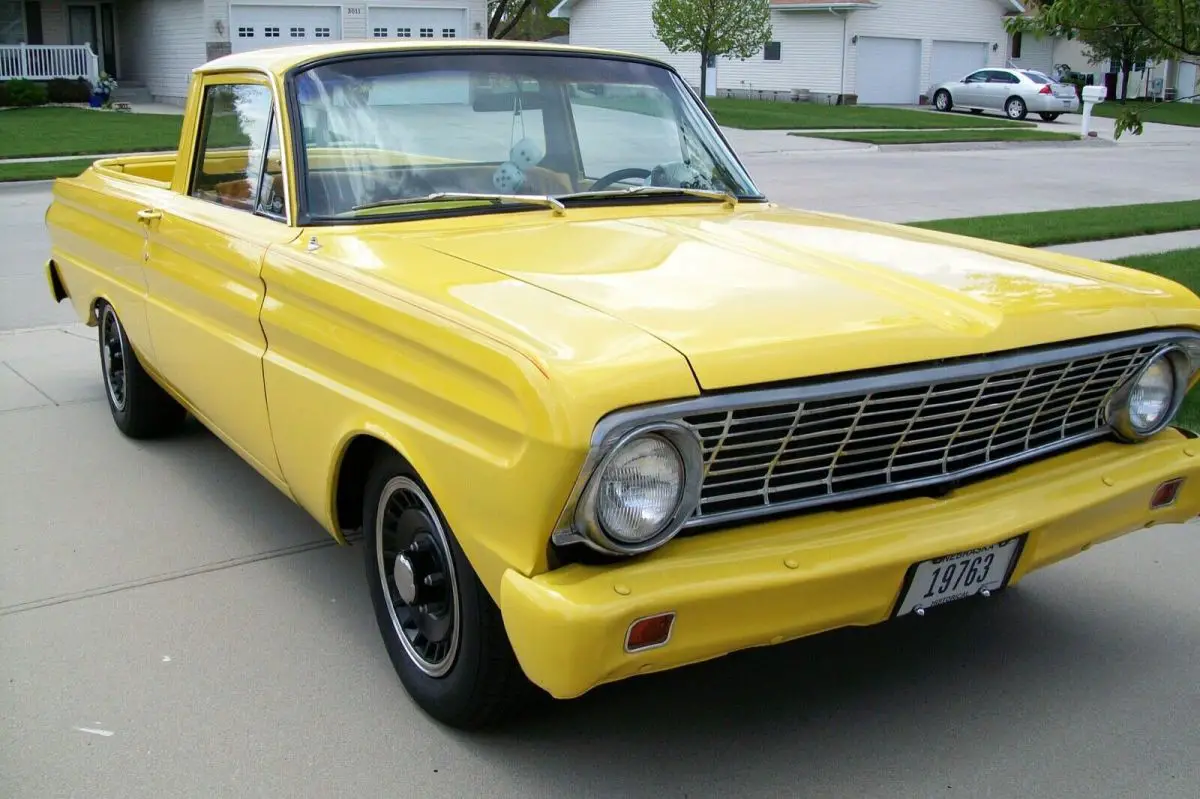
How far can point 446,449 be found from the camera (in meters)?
2.89

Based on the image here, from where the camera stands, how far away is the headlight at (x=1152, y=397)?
11.6 ft

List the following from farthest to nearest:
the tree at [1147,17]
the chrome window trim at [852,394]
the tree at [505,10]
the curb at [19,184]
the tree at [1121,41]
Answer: the tree at [505,10], the curb at [19,184], the tree at [1121,41], the tree at [1147,17], the chrome window trim at [852,394]

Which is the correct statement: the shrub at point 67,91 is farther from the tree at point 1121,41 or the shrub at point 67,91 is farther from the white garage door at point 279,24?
the tree at point 1121,41

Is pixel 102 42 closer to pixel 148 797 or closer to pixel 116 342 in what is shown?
pixel 116 342

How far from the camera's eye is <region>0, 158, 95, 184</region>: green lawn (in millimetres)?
15828

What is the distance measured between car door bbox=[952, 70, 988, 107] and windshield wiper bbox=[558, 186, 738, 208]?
36.5m

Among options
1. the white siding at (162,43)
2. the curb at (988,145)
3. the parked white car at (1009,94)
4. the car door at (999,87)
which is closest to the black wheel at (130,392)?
the curb at (988,145)

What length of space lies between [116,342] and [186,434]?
1.76 ft

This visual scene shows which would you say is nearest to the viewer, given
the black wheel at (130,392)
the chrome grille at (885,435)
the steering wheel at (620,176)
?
the chrome grille at (885,435)

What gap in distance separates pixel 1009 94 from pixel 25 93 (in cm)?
2674

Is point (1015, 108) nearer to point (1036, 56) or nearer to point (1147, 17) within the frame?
point (1036, 56)

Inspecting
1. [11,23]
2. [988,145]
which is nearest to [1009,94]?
[988,145]

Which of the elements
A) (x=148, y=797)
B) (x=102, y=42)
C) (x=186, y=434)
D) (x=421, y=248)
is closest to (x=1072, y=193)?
(x=186, y=434)

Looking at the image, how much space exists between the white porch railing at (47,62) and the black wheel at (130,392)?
26717 mm
